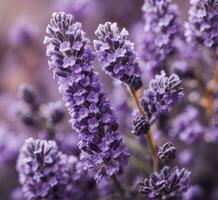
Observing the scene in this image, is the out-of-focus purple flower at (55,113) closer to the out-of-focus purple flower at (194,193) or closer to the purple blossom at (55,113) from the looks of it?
the purple blossom at (55,113)

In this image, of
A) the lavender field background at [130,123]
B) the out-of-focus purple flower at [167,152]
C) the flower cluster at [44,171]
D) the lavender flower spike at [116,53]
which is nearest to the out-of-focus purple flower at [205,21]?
the lavender field background at [130,123]

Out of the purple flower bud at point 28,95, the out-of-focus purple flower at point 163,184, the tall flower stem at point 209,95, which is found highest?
the purple flower bud at point 28,95

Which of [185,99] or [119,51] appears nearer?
[119,51]

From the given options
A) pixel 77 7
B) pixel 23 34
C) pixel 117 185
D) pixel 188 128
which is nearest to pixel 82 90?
pixel 117 185

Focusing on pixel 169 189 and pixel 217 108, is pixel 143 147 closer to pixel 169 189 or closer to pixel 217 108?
pixel 217 108

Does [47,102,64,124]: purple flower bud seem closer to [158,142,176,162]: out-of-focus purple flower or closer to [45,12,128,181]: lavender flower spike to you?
[45,12,128,181]: lavender flower spike

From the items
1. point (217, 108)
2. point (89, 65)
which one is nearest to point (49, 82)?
point (217, 108)

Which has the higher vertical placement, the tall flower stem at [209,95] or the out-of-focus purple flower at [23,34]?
the out-of-focus purple flower at [23,34]
